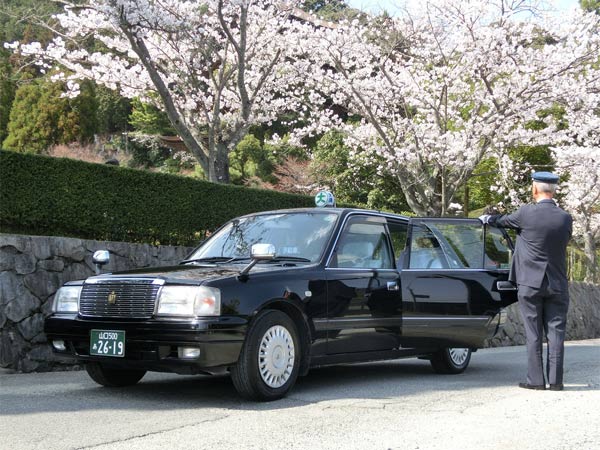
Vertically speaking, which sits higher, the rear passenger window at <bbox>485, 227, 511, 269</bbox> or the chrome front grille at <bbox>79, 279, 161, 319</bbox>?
the rear passenger window at <bbox>485, 227, 511, 269</bbox>

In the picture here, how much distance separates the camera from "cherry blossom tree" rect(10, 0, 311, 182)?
1352 centimetres

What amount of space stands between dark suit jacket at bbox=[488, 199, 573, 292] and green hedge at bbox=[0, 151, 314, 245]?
17.9 feet

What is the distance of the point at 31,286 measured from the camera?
854cm

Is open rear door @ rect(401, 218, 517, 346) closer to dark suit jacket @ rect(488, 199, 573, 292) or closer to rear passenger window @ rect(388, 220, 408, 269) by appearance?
rear passenger window @ rect(388, 220, 408, 269)

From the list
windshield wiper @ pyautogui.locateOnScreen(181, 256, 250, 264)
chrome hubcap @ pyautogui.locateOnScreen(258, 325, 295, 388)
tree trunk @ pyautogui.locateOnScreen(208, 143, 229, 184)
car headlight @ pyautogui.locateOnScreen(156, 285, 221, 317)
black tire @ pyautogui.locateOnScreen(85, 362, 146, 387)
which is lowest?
black tire @ pyautogui.locateOnScreen(85, 362, 146, 387)

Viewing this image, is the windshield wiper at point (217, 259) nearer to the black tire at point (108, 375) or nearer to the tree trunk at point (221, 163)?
the black tire at point (108, 375)

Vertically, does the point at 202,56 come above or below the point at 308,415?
above

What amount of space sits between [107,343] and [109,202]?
4.39 metres

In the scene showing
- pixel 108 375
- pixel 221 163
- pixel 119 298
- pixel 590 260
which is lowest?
pixel 108 375

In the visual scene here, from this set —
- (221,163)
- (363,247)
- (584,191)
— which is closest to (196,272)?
(363,247)

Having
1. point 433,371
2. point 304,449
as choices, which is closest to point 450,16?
point 433,371

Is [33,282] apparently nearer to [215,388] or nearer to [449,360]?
[215,388]

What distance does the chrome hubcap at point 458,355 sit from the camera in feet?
26.3

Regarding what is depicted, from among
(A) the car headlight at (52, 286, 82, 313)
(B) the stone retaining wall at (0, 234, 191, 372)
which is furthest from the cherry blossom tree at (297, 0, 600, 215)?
(A) the car headlight at (52, 286, 82, 313)
